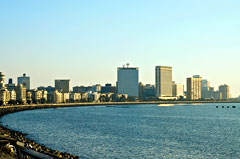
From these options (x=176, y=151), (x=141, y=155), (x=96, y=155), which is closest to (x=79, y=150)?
(x=96, y=155)

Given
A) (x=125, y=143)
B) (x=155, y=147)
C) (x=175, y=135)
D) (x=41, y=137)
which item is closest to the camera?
(x=155, y=147)

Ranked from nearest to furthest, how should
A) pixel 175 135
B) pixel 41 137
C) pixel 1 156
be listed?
pixel 1 156 → pixel 41 137 → pixel 175 135

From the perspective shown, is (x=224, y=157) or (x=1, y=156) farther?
(x=224, y=157)

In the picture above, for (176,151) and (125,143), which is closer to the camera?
(176,151)

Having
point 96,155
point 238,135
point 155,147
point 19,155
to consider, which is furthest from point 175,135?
point 19,155

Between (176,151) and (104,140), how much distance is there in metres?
20.4

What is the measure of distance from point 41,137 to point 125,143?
21.8m

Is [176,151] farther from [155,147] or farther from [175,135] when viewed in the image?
[175,135]

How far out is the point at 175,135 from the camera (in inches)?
3900

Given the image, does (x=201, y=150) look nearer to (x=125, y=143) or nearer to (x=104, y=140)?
(x=125, y=143)

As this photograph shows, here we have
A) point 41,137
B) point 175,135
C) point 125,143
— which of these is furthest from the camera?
point 175,135

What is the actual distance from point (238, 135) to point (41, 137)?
49.7 m

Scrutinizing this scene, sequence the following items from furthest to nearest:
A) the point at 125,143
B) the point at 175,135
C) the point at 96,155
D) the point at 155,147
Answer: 1. the point at 175,135
2. the point at 125,143
3. the point at 155,147
4. the point at 96,155

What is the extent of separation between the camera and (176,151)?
236 feet
